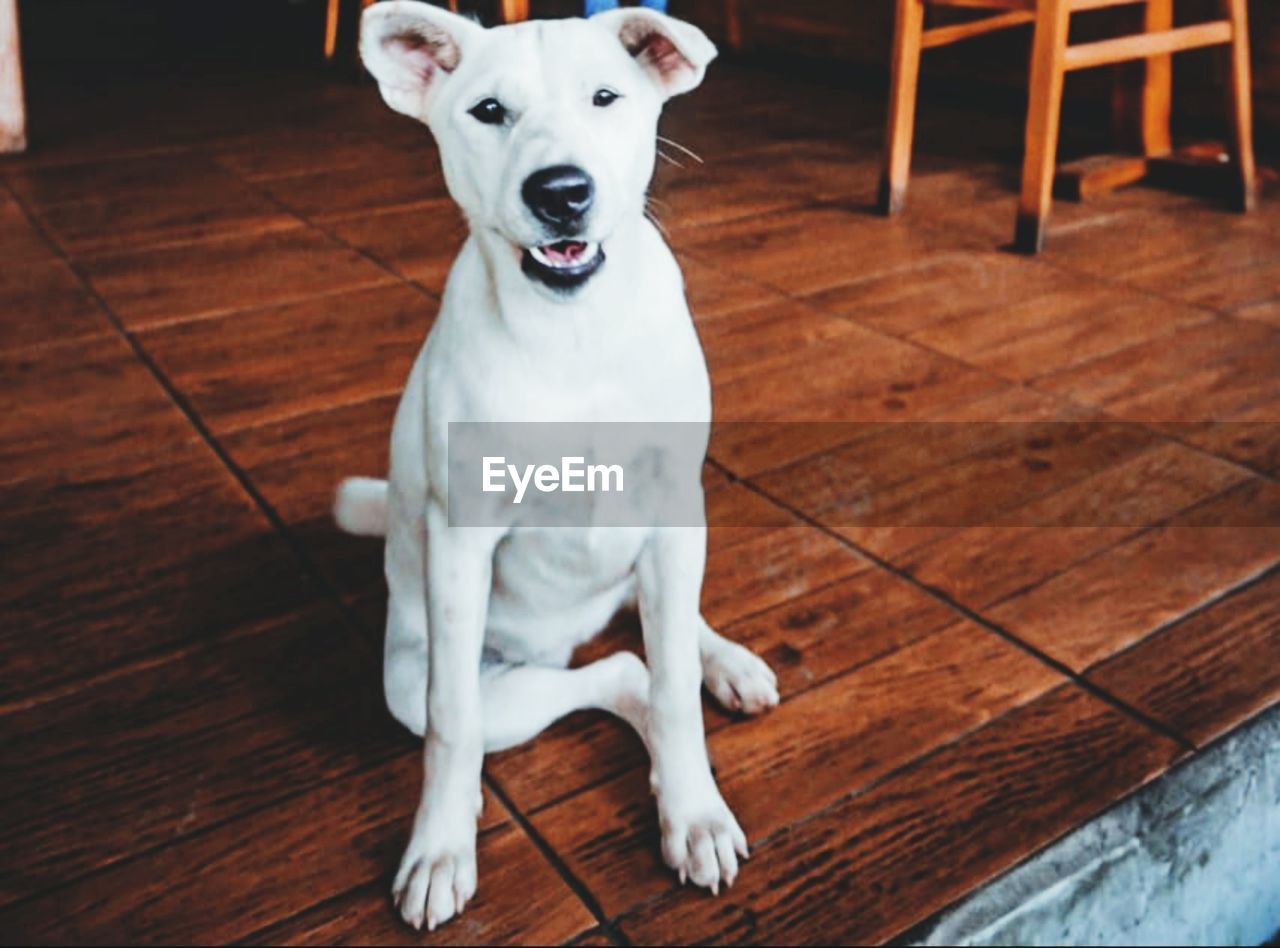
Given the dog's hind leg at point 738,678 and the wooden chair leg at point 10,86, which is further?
the wooden chair leg at point 10,86

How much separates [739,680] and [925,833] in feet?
0.72

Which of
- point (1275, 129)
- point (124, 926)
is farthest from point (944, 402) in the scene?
point (1275, 129)

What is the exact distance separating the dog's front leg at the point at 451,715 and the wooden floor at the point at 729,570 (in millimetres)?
36

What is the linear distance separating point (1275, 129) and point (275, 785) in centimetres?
269

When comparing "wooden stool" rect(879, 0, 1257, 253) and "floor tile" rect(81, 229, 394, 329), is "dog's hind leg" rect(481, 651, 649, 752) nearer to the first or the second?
"floor tile" rect(81, 229, 394, 329)

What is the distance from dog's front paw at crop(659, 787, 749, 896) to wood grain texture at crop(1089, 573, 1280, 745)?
409 mm

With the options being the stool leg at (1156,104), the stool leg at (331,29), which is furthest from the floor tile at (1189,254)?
the stool leg at (331,29)

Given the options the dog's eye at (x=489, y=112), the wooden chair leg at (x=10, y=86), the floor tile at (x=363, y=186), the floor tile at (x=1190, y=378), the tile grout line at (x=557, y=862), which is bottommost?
the tile grout line at (x=557, y=862)

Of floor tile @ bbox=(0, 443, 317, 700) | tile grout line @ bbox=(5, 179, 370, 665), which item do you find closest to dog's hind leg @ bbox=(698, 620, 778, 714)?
tile grout line @ bbox=(5, 179, 370, 665)

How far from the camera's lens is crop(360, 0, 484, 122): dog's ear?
917mm

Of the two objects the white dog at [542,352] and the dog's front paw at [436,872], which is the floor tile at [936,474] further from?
the dog's front paw at [436,872]

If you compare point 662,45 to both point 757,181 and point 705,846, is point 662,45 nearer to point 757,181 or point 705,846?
point 705,846

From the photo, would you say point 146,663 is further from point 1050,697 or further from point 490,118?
point 1050,697

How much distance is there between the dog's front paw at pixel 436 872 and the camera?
92 centimetres
